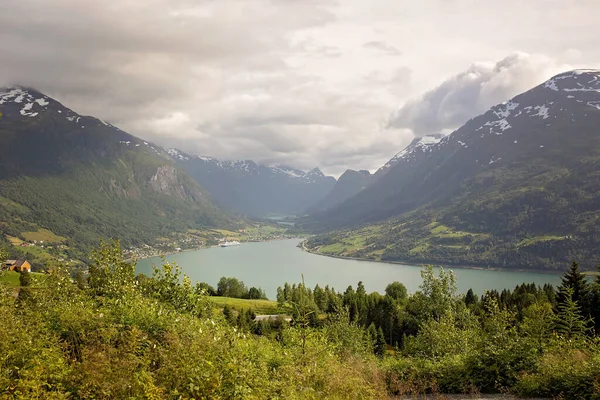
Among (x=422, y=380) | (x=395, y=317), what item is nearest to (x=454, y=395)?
(x=422, y=380)

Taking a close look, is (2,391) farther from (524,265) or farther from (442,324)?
(524,265)

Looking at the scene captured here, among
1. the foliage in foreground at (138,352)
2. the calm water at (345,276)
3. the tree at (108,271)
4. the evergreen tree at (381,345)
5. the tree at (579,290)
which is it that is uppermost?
the tree at (108,271)

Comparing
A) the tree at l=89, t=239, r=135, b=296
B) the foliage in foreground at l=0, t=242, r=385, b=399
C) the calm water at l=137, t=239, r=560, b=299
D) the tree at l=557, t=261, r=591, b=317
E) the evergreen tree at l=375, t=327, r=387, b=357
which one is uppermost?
the tree at l=89, t=239, r=135, b=296

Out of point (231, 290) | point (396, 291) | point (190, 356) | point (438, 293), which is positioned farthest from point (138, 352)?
point (231, 290)

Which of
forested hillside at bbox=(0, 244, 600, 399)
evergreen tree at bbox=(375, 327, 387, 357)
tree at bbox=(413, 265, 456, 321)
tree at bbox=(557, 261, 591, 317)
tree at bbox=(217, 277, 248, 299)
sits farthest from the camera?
tree at bbox=(217, 277, 248, 299)

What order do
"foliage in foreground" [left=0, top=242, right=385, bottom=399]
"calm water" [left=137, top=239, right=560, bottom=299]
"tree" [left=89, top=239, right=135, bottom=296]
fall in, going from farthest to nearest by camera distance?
"calm water" [left=137, top=239, right=560, bottom=299], "tree" [left=89, top=239, right=135, bottom=296], "foliage in foreground" [left=0, top=242, right=385, bottom=399]

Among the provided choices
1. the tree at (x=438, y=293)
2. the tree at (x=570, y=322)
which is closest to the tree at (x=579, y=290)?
the tree at (x=438, y=293)

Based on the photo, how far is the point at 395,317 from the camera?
6669 centimetres

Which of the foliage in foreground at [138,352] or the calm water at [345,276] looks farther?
the calm water at [345,276]

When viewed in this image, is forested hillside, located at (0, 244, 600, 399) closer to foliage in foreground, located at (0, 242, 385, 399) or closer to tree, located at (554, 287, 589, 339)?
foliage in foreground, located at (0, 242, 385, 399)

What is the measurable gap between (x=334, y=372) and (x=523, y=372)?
944 centimetres

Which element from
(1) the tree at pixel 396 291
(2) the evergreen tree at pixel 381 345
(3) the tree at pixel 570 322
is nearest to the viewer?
(3) the tree at pixel 570 322

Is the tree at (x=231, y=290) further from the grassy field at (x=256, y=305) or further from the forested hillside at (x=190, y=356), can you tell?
the forested hillside at (x=190, y=356)

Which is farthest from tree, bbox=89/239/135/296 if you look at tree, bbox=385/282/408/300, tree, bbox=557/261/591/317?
tree, bbox=385/282/408/300
